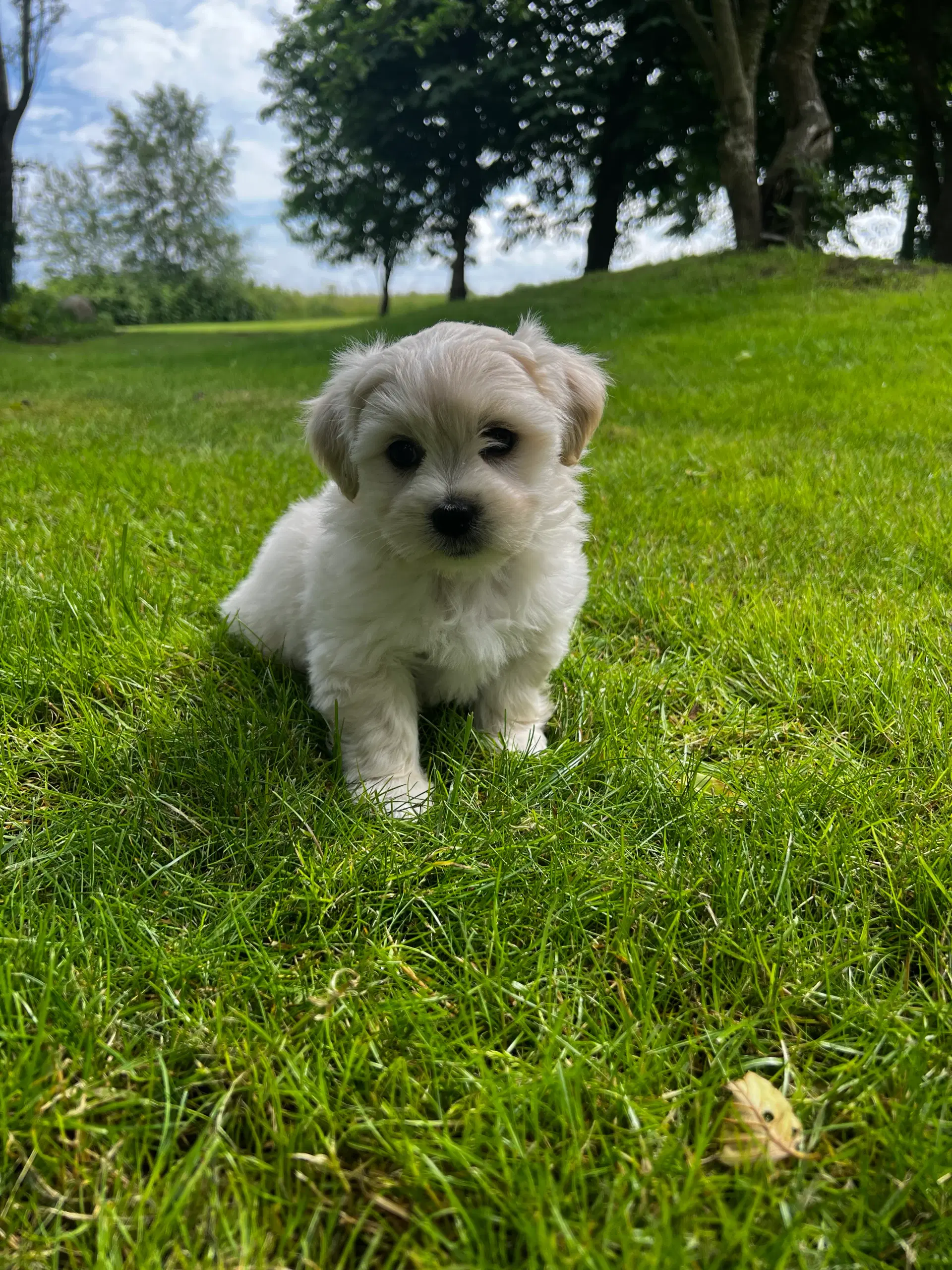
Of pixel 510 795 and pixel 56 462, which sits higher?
pixel 56 462

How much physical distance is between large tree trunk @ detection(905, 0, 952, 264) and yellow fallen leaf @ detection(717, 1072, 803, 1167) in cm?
1915

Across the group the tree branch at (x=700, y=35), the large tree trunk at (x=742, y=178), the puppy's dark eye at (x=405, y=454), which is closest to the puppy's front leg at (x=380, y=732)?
the puppy's dark eye at (x=405, y=454)

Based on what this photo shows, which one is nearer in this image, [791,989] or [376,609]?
[791,989]

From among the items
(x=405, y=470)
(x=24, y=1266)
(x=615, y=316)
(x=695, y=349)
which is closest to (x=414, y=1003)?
(x=24, y=1266)

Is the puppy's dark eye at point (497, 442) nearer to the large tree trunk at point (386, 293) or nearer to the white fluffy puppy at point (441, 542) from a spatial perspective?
the white fluffy puppy at point (441, 542)

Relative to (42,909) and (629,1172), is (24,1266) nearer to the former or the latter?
(42,909)

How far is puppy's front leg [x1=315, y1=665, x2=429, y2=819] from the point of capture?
6.73ft

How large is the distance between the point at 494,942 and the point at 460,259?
27.3 m

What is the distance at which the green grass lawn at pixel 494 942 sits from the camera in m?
1.05

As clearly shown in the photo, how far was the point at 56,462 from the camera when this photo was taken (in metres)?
5.02

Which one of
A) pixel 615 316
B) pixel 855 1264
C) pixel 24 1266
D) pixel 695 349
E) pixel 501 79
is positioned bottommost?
pixel 24 1266

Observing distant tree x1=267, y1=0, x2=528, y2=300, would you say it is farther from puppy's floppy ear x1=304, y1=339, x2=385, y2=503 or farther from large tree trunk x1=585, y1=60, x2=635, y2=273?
puppy's floppy ear x1=304, y1=339, x2=385, y2=503

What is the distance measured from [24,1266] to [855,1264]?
109 cm

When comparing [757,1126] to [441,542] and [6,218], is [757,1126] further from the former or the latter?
[6,218]
